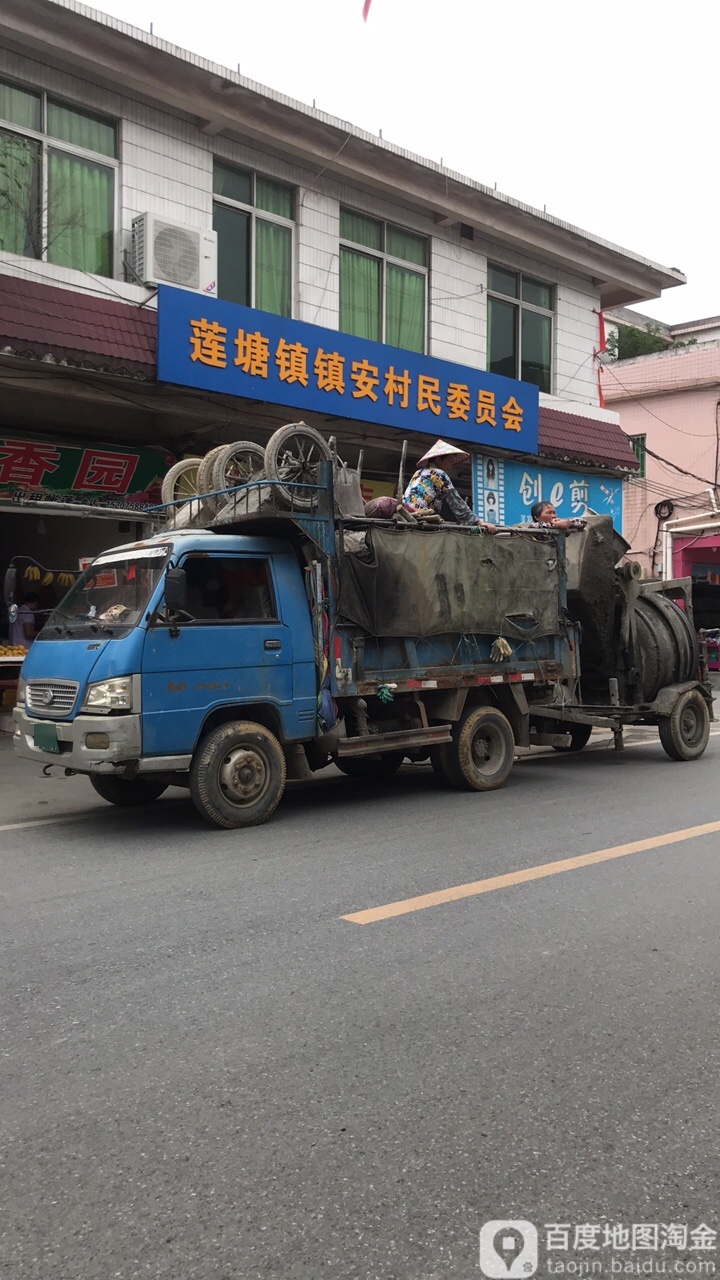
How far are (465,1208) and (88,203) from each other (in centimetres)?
1224

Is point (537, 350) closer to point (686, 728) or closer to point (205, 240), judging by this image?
point (205, 240)

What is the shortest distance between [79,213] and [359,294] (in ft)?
15.0

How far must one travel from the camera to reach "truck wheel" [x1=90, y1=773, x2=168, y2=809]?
8.34 metres

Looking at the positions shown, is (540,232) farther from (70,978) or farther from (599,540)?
(70,978)

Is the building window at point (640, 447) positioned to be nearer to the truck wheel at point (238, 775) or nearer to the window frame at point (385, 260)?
the window frame at point (385, 260)

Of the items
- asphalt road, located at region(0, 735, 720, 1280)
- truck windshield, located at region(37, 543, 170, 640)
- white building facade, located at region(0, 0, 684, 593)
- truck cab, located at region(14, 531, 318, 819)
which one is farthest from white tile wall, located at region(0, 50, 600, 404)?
asphalt road, located at region(0, 735, 720, 1280)

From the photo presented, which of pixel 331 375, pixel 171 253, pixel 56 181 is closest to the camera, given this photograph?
pixel 56 181

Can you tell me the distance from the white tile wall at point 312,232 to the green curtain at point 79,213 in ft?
0.63

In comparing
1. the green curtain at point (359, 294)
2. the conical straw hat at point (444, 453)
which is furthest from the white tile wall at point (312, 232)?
the conical straw hat at point (444, 453)

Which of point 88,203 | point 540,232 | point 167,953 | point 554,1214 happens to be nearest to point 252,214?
point 88,203

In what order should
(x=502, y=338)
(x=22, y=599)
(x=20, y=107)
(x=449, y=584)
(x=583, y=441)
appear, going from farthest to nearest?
(x=583, y=441), (x=502, y=338), (x=22, y=599), (x=20, y=107), (x=449, y=584)

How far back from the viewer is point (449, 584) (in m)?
9.05

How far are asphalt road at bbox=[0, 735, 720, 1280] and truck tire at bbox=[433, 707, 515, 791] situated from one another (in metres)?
2.36

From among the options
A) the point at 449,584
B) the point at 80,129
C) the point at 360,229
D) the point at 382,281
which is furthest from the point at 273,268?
the point at 449,584
